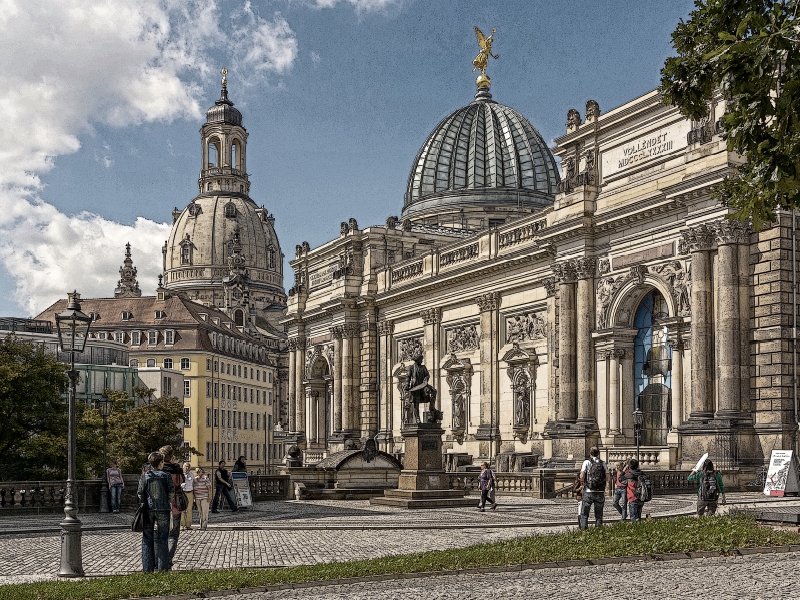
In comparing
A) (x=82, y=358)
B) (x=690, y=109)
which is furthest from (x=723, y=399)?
(x=82, y=358)

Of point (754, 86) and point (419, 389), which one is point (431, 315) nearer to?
point (419, 389)

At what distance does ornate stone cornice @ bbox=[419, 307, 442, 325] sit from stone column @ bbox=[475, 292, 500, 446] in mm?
4898

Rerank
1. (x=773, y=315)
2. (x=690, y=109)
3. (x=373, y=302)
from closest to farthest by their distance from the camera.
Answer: (x=690, y=109), (x=773, y=315), (x=373, y=302)

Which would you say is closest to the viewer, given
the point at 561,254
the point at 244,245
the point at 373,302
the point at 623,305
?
the point at 623,305

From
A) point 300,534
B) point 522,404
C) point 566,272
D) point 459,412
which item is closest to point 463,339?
point 459,412

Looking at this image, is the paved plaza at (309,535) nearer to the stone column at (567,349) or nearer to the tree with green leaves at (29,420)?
the stone column at (567,349)

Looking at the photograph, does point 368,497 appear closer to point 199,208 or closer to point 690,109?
point 690,109

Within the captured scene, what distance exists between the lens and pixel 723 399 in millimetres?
37781

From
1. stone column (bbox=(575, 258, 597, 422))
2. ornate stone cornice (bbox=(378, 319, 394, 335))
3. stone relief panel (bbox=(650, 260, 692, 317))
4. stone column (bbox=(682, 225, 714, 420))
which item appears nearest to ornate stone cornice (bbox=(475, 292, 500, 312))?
stone column (bbox=(575, 258, 597, 422))

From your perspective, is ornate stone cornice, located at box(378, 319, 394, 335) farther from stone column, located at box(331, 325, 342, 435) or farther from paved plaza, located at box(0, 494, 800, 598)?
paved plaza, located at box(0, 494, 800, 598)

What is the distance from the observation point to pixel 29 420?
48.9m

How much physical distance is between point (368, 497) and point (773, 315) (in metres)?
16.2

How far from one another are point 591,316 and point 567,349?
1.86 meters

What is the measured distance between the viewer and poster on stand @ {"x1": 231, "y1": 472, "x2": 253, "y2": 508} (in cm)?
3509
